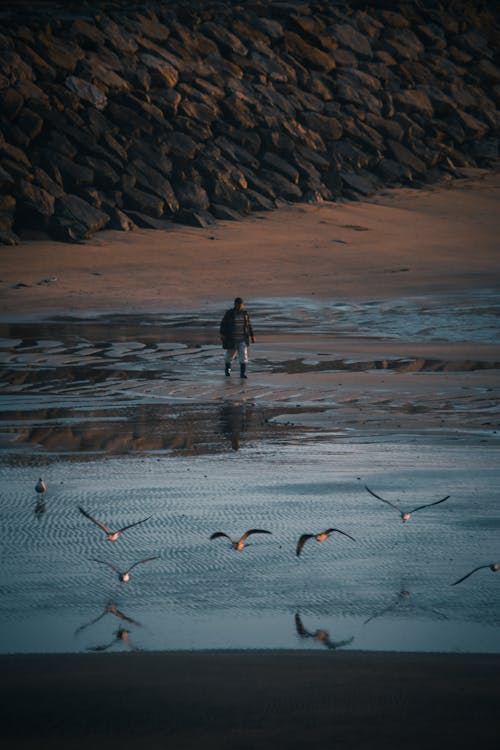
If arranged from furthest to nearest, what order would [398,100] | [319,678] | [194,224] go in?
1. [398,100]
2. [194,224]
3. [319,678]

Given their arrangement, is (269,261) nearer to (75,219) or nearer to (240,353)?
(75,219)

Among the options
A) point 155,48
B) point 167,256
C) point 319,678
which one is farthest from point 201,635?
point 155,48

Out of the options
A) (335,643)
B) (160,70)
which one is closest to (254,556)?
(335,643)

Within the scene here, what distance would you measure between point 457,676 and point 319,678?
2.28 feet

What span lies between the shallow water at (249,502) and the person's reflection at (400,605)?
2 cm

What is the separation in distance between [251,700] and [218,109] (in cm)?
4536

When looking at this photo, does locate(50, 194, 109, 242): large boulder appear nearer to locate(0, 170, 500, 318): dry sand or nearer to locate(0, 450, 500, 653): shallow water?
locate(0, 170, 500, 318): dry sand

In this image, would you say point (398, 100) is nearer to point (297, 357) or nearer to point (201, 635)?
point (297, 357)

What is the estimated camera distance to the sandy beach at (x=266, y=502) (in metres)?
5.23

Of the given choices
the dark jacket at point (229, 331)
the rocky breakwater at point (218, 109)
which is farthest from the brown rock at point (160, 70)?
the dark jacket at point (229, 331)

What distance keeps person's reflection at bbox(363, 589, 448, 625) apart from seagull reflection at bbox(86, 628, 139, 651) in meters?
1.39

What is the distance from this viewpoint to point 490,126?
197 feet

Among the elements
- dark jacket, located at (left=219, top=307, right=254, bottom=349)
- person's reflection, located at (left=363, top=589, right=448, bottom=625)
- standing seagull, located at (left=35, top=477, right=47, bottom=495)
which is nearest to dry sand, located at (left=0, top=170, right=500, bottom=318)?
dark jacket, located at (left=219, top=307, right=254, bottom=349)

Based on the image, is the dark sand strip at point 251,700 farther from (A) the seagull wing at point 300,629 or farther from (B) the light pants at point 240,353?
(B) the light pants at point 240,353
